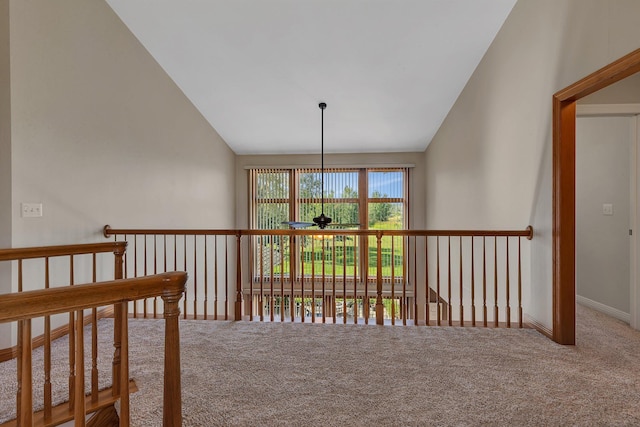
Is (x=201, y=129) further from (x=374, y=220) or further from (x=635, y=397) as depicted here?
(x=635, y=397)

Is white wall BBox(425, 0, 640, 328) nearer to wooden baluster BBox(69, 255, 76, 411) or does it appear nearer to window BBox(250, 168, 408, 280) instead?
window BBox(250, 168, 408, 280)

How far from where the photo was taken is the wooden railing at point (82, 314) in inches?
31.4

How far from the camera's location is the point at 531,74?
8.78 ft

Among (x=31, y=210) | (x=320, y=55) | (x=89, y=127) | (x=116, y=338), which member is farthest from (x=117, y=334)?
(x=320, y=55)

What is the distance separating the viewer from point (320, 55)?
11.9ft

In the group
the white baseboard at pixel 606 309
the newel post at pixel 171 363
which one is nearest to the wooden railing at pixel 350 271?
the white baseboard at pixel 606 309

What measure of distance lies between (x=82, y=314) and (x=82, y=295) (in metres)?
0.06

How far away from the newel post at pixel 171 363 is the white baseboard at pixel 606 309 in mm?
3973

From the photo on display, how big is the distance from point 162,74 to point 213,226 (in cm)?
258

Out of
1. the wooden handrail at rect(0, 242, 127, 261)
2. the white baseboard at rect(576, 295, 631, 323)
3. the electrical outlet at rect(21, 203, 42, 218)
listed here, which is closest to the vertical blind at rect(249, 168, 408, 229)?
the white baseboard at rect(576, 295, 631, 323)

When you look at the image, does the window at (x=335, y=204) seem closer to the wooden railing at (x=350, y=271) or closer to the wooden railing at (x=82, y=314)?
the wooden railing at (x=350, y=271)

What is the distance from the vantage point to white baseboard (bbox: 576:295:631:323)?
9.95 ft

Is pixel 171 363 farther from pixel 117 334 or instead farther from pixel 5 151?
pixel 5 151

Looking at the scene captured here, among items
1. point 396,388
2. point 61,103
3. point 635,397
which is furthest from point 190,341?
point 635,397
